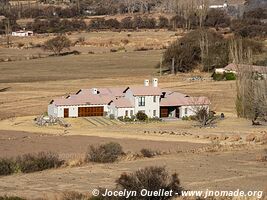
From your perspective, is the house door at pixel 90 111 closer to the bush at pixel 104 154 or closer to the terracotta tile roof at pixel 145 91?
the terracotta tile roof at pixel 145 91

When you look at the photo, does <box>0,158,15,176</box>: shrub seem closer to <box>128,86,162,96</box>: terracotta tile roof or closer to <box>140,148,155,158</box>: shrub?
<box>140,148,155,158</box>: shrub

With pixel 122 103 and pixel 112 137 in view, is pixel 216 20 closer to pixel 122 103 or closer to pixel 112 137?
pixel 122 103

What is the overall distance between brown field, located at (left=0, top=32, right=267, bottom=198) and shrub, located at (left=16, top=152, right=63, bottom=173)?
31.0 inches

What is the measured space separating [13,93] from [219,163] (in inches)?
1182

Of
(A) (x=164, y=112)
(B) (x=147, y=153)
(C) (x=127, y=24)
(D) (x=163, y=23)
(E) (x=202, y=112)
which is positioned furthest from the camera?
(C) (x=127, y=24)

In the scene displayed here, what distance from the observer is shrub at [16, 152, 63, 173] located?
2600cm

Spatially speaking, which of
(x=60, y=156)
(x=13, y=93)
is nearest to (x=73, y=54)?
(x=13, y=93)

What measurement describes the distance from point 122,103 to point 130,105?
0.53 meters

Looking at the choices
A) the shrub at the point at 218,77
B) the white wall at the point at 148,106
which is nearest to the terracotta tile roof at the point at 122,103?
the white wall at the point at 148,106

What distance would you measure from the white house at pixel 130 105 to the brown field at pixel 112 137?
1.40 m

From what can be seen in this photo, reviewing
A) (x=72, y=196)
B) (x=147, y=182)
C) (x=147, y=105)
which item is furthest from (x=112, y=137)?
(x=147, y=182)

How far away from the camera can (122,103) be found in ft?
141

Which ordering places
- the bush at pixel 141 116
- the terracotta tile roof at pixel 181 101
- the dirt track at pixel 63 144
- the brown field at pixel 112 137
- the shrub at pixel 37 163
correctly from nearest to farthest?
the brown field at pixel 112 137
the shrub at pixel 37 163
the dirt track at pixel 63 144
the bush at pixel 141 116
the terracotta tile roof at pixel 181 101

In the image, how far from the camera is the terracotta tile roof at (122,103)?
1682 inches
